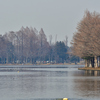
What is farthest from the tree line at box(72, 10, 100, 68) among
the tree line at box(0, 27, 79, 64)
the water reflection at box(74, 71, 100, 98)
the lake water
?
the tree line at box(0, 27, 79, 64)

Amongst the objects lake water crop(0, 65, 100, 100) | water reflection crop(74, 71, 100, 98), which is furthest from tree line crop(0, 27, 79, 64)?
water reflection crop(74, 71, 100, 98)

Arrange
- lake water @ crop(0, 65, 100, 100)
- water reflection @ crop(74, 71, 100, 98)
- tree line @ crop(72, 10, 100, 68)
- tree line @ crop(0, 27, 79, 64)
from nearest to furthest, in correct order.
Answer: lake water @ crop(0, 65, 100, 100)
water reflection @ crop(74, 71, 100, 98)
tree line @ crop(72, 10, 100, 68)
tree line @ crop(0, 27, 79, 64)

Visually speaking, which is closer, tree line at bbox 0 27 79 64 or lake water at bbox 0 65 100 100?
lake water at bbox 0 65 100 100

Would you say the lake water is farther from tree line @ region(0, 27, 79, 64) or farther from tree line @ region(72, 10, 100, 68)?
tree line @ region(0, 27, 79, 64)

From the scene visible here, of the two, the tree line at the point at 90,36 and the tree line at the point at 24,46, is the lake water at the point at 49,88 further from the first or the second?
the tree line at the point at 24,46

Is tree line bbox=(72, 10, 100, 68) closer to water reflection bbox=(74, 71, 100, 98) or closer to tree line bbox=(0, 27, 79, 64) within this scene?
water reflection bbox=(74, 71, 100, 98)

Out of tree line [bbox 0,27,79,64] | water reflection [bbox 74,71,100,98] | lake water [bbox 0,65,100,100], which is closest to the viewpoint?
lake water [bbox 0,65,100,100]

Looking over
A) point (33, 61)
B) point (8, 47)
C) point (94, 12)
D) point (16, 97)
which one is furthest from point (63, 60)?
point (16, 97)

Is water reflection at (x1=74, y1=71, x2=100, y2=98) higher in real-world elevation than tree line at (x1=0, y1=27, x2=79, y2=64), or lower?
lower

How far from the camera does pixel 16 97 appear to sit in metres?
21.2

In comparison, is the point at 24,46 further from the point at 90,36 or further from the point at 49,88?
the point at 49,88

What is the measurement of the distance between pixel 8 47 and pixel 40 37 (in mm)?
18509

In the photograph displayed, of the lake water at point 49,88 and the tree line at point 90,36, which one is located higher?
the tree line at point 90,36

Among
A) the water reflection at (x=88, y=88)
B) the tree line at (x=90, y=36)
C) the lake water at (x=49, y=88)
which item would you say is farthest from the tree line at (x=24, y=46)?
the water reflection at (x=88, y=88)
